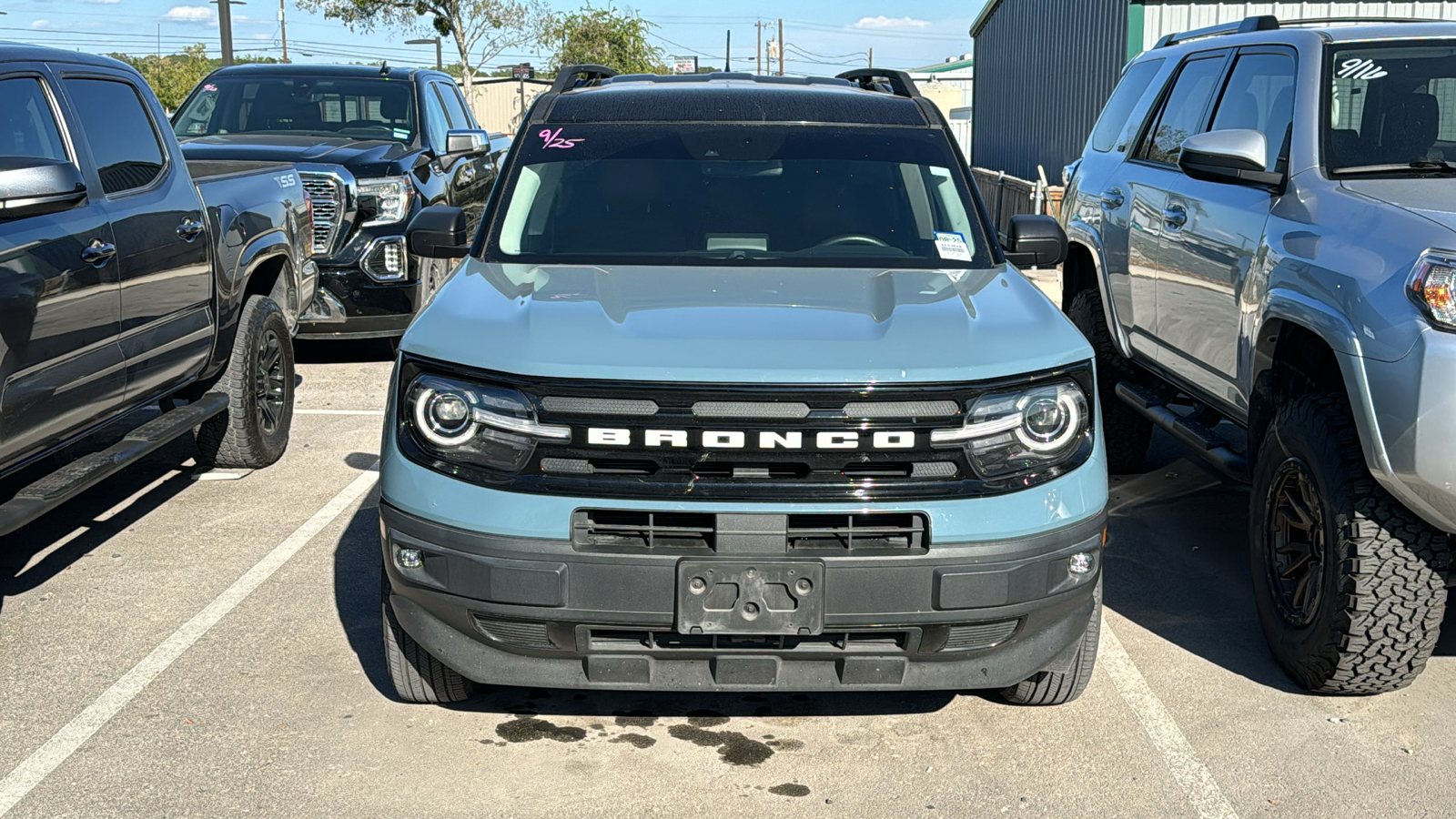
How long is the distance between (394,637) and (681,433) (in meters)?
1.11

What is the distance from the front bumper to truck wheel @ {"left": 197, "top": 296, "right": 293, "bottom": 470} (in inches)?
128

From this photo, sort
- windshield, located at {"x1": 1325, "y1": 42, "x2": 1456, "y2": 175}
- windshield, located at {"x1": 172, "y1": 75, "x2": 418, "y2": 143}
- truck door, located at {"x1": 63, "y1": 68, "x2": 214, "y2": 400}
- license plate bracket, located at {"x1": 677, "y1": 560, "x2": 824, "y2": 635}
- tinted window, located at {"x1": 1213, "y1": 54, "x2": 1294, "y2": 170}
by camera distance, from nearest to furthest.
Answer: license plate bracket, located at {"x1": 677, "y1": 560, "x2": 824, "y2": 635}, windshield, located at {"x1": 1325, "y1": 42, "x2": 1456, "y2": 175}, tinted window, located at {"x1": 1213, "y1": 54, "x2": 1294, "y2": 170}, truck door, located at {"x1": 63, "y1": 68, "x2": 214, "y2": 400}, windshield, located at {"x1": 172, "y1": 75, "x2": 418, "y2": 143}

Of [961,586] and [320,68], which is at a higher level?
[320,68]

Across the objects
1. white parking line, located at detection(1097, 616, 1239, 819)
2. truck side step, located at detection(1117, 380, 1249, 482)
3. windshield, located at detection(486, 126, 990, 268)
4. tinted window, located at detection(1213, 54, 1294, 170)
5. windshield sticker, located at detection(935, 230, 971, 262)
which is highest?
tinted window, located at detection(1213, 54, 1294, 170)

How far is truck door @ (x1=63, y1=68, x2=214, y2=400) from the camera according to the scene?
213 inches

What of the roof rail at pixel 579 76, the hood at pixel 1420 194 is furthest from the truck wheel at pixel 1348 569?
the roof rail at pixel 579 76

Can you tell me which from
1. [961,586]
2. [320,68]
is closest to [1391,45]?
[961,586]

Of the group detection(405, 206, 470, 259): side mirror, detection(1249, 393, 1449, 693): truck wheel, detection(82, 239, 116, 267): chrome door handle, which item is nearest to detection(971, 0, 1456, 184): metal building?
detection(1249, 393, 1449, 693): truck wheel

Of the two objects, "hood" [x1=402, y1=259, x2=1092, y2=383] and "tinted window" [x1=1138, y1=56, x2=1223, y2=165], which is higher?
"tinted window" [x1=1138, y1=56, x2=1223, y2=165]

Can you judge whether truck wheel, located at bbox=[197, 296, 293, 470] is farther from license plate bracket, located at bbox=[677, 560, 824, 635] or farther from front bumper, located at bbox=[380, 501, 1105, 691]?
license plate bracket, located at bbox=[677, 560, 824, 635]

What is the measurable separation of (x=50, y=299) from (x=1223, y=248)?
4.05m

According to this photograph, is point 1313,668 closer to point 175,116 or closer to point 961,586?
point 961,586

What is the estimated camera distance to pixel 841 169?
5.03m

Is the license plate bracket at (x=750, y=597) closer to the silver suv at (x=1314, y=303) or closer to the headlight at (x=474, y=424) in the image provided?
the headlight at (x=474, y=424)
